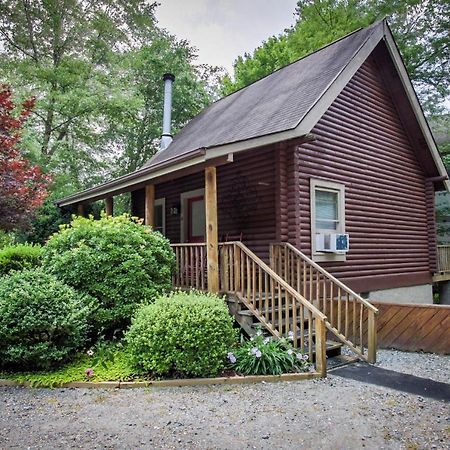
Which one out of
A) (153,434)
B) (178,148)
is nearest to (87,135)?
(178,148)

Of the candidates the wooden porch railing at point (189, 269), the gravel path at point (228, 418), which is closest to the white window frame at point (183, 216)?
the wooden porch railing at point (189, 269)

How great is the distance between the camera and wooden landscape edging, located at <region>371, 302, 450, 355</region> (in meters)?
6.27

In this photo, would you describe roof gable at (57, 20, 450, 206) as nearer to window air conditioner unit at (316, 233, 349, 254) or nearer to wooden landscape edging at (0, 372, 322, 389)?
window air conditioner unit at (316, 233, 349, 254)

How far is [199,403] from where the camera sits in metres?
4.11

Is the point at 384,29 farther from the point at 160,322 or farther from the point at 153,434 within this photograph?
the point at 153,434

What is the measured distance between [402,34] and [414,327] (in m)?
15.7

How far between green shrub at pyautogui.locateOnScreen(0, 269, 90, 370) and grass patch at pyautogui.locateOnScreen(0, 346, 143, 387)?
0.46 ft

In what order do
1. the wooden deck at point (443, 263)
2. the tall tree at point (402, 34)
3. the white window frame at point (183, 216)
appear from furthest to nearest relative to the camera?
1. the tall tree at point (402, 34)
2. the wooden deck at point (443, 263)
3. the white window frame at point (183, 216)

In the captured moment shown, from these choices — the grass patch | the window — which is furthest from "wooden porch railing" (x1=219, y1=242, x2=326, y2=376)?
the window

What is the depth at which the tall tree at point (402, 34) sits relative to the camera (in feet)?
55.9

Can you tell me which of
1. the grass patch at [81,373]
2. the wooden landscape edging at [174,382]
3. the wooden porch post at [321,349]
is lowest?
the wooden landscape edging at [174,382]

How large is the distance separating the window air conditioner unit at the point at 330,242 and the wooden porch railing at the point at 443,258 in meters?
5.77

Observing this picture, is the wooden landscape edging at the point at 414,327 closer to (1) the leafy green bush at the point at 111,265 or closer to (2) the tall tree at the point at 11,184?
(1) the leafy green bush at the point at 111,265

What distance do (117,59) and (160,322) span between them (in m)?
16.7
